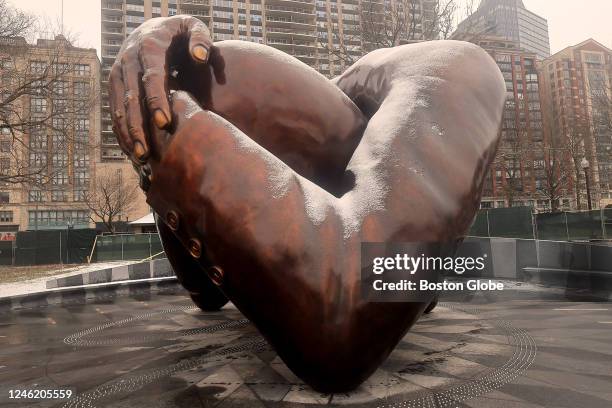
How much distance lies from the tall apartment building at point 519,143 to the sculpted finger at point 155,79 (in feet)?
67.8

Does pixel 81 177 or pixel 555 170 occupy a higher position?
pixel 81 177

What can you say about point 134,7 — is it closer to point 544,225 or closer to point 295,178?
point 544,225

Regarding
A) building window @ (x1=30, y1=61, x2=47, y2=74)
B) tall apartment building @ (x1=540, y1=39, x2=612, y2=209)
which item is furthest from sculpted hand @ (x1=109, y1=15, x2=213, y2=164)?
tall apartment building @ (x1=540, y1=39, x2=612, y2=209)

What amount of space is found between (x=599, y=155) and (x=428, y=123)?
40.4 meters

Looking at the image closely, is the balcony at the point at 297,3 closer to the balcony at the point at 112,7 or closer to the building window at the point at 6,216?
the balcony at the point at 112,7

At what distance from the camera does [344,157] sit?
3447 millimetres

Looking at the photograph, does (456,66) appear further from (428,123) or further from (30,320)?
(30,320)

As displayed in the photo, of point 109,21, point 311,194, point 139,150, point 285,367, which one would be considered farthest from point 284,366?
point 109,21

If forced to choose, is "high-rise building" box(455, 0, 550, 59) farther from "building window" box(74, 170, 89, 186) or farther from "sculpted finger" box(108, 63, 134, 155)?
"sculpted finger" box(108, 63, 134, 155)

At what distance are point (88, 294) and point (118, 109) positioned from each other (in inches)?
299

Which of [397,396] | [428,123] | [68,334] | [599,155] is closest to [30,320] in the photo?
[68,334]

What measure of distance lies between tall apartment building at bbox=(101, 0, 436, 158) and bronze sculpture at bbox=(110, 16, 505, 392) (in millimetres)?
82657

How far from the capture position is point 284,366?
3.60 m

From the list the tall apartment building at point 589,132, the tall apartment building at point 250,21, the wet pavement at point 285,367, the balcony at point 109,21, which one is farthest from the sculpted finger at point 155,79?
the balcony at point 109,21
